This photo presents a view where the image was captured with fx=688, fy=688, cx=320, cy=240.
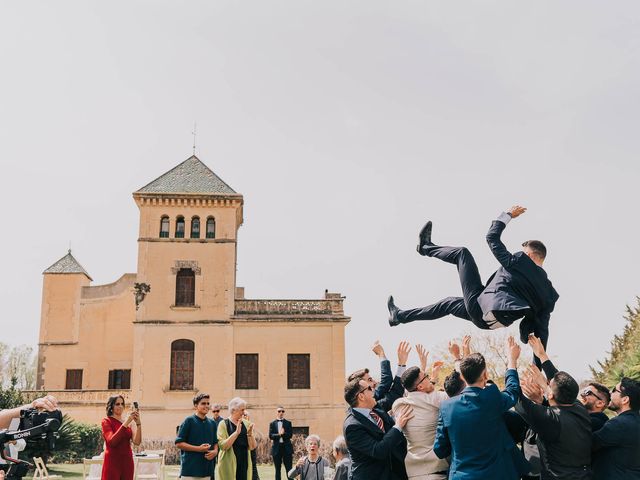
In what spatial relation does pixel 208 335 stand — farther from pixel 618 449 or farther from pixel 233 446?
pixel 618 449

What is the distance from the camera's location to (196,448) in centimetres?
895

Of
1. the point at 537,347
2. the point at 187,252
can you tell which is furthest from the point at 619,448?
the point at 187,252

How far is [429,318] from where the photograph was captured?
26.8 feet

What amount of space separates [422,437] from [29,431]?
3.28 metres

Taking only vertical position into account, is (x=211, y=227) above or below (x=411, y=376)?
above

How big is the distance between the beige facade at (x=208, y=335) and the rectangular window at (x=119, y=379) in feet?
0.24

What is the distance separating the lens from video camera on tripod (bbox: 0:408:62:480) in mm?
5789

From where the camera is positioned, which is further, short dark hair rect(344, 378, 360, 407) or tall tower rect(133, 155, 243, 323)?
tall tower rect(133, 155, 243, 323)

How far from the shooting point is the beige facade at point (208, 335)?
110 ft

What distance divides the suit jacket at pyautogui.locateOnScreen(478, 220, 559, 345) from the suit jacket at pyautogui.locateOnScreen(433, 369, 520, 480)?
5.26 feet

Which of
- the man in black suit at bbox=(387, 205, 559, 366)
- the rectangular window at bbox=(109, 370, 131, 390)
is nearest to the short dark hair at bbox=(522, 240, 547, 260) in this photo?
the man in black suit at bbox=(387, 205, 559, 366)

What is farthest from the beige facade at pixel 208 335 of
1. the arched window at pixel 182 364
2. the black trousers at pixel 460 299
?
the black trousers at pixel 460 299

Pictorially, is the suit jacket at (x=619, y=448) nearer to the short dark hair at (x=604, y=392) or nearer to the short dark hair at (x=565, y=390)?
the short dark hair at (x=565, y=390)

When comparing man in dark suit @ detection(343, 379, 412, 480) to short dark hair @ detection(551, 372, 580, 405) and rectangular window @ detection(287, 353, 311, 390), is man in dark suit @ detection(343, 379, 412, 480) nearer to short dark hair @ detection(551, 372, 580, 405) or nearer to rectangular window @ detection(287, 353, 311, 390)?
short dark hair @ detection(551, 372, 580, 405)
